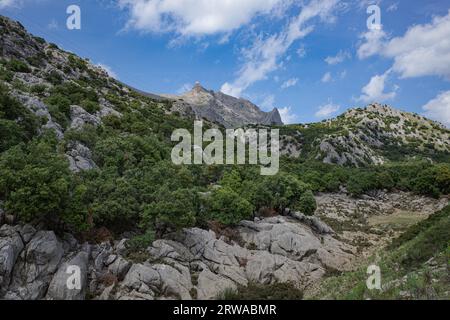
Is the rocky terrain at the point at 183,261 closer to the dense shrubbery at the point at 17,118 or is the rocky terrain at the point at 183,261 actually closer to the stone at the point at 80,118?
the dense shrubbery at the point at 17,118

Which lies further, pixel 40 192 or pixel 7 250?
pixel 40 192

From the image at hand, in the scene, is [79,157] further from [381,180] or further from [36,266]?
[381,180]

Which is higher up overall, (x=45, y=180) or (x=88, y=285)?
(x=45, y=180)

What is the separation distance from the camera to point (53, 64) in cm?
7950

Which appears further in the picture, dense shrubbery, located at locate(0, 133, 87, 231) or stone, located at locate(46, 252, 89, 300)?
dense shrubbery, located at locate(0, 133, 87, 231)

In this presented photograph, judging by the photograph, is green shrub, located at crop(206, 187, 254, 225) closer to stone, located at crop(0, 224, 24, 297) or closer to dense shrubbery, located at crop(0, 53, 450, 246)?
dense shrubbery, located at crop(0, 53, 450, 246)

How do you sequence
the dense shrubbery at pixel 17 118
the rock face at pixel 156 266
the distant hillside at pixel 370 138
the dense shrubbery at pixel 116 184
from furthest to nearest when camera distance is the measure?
the distant hillside at pixel 370 138, the dense shrubbery at pixel 17 118, the dense shrubbery at pixel 116 184, the rock face at pixel 156 266

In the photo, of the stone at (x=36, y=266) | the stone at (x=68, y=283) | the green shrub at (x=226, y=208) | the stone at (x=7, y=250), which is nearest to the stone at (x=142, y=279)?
the stone at (x=68, y=283)

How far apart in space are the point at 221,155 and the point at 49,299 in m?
42.0

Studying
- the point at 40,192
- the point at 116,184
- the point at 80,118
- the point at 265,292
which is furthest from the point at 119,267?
the point at 80,118

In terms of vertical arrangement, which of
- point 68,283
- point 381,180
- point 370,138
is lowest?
point 68,283

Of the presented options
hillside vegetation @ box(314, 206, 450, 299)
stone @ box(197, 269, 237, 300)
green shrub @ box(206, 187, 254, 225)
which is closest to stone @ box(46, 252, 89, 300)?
stone @ box(197, 269, 237, 300)
